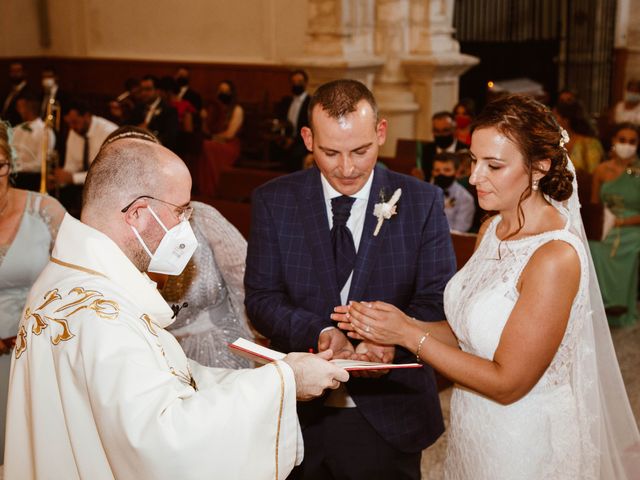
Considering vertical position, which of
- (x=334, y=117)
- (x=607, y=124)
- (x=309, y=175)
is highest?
(x=334, y=117)

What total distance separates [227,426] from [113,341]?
33cm

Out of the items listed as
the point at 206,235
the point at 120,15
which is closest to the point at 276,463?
the point at 206,235

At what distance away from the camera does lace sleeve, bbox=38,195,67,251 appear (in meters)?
3.35

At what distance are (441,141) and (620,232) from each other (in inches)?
76.0

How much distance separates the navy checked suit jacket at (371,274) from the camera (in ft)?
8.72

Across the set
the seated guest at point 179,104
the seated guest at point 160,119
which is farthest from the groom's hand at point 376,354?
the seated guest at point 179,104

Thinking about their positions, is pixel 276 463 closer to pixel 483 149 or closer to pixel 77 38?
pixel 483 149

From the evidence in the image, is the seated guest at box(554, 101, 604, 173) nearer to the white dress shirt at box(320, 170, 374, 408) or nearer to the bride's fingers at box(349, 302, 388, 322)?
the white dress shirt at box(320, 170, 374, 408)

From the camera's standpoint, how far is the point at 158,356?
6.09 ft

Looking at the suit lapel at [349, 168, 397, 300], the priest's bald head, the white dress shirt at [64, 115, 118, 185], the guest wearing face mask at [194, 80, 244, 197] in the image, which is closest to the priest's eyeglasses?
the priest's bald head

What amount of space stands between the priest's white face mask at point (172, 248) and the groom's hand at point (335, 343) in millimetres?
571

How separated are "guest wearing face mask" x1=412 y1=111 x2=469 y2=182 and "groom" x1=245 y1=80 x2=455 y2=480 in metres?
4.72

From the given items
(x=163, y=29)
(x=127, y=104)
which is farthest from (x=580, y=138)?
(x=163, y=29)

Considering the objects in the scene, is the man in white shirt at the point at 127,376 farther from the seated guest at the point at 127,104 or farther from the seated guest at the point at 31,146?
the seated guest at the point at 127,104
